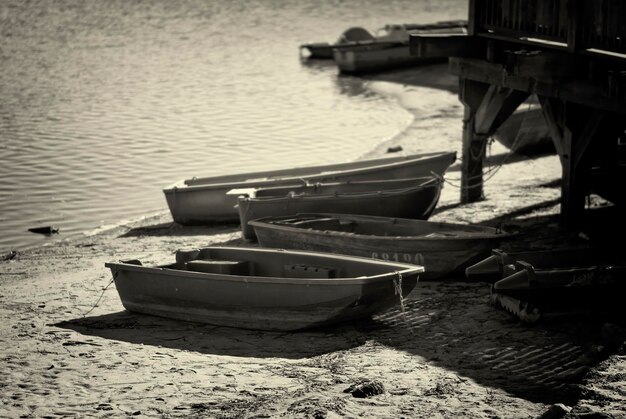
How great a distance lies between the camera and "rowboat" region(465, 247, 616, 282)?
36.8 ft

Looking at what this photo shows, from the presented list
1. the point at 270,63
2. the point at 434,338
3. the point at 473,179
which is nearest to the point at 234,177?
the point at 473,179

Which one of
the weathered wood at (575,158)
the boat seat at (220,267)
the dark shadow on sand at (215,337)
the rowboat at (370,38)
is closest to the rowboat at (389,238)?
the boat seat at (220,267)

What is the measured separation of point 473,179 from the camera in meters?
16.2

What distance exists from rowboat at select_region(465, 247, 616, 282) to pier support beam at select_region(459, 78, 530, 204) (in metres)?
4.26

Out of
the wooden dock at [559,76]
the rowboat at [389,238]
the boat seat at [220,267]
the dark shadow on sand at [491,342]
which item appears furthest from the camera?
the wooden dock at [559,76]

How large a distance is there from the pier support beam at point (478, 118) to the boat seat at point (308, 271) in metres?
4.99

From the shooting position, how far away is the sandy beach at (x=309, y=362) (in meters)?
8.92

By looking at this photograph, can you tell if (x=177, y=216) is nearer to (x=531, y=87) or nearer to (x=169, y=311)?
(x=169, y=311)

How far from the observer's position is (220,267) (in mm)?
12016

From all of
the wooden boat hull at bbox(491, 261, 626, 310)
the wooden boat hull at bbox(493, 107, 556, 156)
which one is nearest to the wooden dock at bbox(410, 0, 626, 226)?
the wooden boat hull at bbox(491, 261, 626, 310)

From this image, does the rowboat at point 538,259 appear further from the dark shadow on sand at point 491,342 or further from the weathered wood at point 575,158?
the weathered wood at point 575,158

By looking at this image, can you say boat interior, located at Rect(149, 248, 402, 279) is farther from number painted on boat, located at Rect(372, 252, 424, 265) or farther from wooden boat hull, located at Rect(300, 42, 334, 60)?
wooden boat hull, located at Rect(300, 42, 334, 60)

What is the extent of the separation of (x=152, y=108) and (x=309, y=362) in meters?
20.0

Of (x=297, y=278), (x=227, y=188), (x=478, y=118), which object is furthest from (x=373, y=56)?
(x=297, y=278)
